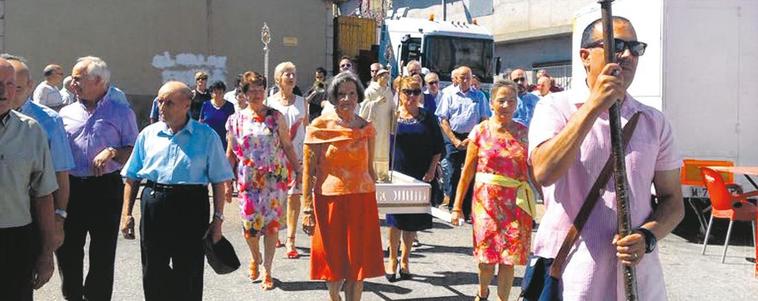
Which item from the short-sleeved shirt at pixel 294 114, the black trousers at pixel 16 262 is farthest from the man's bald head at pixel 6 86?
the short-sleeved shirt at pixel 294 114

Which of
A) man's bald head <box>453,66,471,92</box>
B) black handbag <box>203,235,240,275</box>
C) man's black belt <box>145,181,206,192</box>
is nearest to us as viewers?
man's black belt <box>145,181,206,192</box>

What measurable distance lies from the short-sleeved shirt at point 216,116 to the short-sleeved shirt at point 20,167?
656 cm

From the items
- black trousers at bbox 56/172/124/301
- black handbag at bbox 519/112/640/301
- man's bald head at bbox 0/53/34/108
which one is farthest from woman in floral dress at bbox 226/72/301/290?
black handbag at bbox 519/112/640/301

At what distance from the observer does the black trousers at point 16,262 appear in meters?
3.49

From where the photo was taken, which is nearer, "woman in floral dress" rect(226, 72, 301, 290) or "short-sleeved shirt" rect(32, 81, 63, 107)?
"woman in floral dress" rect(226, 72, 301, 290)

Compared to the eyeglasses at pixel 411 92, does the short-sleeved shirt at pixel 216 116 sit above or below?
below

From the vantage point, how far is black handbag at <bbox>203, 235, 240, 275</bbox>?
471 centimetres

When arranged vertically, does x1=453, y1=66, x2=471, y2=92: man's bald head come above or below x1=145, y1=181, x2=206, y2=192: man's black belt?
above

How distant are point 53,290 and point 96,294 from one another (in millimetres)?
1142

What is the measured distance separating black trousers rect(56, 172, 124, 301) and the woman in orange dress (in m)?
1.33

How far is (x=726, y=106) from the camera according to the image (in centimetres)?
875

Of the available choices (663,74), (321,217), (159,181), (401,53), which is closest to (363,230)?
(321,217)

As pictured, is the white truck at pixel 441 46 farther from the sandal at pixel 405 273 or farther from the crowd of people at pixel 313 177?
the sandal at pixel 405 273

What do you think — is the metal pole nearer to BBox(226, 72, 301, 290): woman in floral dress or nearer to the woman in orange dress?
the woman in orange dress
